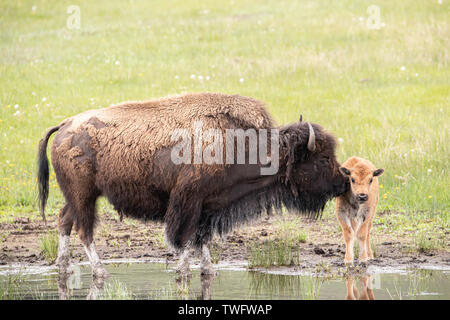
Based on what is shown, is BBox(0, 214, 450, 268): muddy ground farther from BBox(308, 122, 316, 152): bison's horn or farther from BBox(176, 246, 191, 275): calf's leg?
BBox(308, 122, 316, 152): bison's horn

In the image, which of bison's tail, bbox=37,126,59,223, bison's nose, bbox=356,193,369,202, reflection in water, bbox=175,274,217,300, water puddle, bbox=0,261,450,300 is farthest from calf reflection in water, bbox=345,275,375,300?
bison's tail, bbox=37,126,59,223

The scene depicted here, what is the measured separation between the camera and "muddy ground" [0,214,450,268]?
8695mm

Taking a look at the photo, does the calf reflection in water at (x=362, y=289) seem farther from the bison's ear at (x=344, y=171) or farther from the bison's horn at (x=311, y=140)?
the bison's horn at (x=311, y=140)

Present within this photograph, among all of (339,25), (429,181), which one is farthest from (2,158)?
(339,25)

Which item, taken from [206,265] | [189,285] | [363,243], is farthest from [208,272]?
[363,243]

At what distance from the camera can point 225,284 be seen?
7594 mm

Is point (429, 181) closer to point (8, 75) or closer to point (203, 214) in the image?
point (203, 214)

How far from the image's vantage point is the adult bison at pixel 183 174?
26.9 feet

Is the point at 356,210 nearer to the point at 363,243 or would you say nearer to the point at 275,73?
the point at 363,243

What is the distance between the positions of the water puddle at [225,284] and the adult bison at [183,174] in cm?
35

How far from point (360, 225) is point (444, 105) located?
306 inches

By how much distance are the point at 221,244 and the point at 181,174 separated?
1758mm

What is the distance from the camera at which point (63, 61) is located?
68.9 ft
